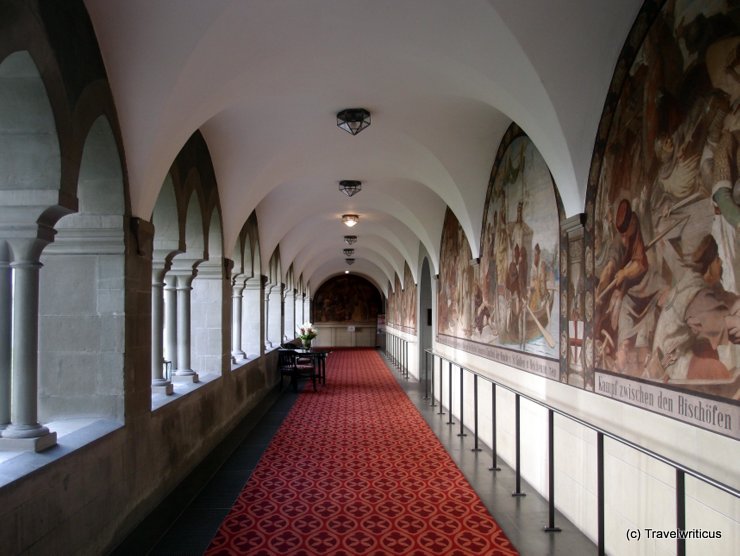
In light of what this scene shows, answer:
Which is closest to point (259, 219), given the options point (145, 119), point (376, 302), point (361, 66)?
point (361, 66)

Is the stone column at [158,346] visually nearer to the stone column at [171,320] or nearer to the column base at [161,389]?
the column base at [161,389]

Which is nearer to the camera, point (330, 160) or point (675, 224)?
point (675, 224)

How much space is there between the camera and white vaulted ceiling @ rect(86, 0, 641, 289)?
13.9ft

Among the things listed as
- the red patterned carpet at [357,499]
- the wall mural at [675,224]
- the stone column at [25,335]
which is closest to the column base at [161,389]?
the red patterned carpet at [357,499]

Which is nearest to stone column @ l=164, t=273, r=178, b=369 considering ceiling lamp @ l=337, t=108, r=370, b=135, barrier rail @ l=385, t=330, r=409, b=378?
ceiling lamp @ l=337, t=108, r=370, b=135

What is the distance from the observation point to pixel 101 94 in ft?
13.5

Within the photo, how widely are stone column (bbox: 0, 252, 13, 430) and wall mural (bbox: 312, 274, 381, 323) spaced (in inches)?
1115

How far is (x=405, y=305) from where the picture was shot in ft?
66.2

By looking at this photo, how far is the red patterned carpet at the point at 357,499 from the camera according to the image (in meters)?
4.14

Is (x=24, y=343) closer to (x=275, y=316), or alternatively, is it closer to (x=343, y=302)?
(x=275, y=316)

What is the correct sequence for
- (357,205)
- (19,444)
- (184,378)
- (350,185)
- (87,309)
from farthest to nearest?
(357,205) → (350,185) → (184,378) → (87,309) → (19,444)

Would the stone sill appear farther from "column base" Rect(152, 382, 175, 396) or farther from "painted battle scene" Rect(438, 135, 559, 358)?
"painted battle scene" Rect(438, 135, 559, 358)

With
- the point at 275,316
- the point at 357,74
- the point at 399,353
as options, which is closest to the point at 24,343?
the point at 357,74

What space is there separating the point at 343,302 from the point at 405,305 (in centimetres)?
1223
